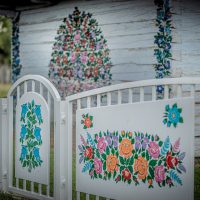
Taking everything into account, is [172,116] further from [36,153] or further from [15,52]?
[15,52]

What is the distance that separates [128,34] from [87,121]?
14.0 feet

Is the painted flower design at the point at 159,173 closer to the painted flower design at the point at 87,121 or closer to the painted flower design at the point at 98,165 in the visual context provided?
the painted flower design at the point at 98,165

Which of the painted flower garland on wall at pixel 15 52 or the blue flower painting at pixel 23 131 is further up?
the painted flower garland on wall at pixel 15 52

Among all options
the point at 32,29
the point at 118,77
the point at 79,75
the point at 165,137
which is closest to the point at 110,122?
the point at 165,137

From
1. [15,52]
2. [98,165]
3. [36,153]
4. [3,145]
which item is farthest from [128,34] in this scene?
[98,165]

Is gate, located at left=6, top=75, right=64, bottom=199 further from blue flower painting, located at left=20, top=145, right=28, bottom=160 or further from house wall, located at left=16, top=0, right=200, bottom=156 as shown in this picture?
house wall, located at left=16, top=0, right=200, bottom=156

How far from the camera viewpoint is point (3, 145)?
540 cm

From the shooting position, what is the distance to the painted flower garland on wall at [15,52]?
10797 millimetres

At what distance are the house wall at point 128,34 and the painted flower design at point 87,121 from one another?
3457 millimetres

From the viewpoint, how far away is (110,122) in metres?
4.27

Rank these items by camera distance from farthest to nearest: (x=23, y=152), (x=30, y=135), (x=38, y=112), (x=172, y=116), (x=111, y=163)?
1. (x=23, y=152)
2. (x=30, y=135)
3. (x=38, y=112)
4. (x=111, y=163)
5. (x=172, y=116)

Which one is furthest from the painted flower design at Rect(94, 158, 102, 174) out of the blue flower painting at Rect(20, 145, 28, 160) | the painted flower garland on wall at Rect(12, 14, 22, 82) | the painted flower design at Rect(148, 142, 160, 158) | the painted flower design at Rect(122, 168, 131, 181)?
the painted flower garland on wall at Rect(12, 14, 22, 82)

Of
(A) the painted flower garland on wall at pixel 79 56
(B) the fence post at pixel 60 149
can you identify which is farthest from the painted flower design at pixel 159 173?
(A) the painted flower garland on wall at pixel 79 56

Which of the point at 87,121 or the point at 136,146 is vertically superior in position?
the point at 87,121
